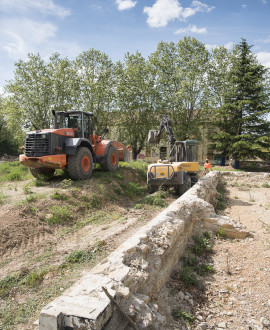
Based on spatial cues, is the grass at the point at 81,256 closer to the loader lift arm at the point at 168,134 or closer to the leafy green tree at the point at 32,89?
the loader lift arm at the point at 168,134

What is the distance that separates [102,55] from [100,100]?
4.05 metres

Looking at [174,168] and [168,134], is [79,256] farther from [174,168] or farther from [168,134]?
[168,134]

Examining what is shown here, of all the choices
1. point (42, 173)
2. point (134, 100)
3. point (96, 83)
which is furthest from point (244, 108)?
point (42, 173)

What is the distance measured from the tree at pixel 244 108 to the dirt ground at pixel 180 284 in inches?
608

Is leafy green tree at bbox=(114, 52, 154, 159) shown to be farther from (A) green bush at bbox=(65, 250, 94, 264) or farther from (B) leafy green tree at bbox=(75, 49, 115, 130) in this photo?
(A) green bush at bbox=(65, 250, 94, 264)

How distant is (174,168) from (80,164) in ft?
12.1

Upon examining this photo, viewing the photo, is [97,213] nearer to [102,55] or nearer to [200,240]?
[200,240]

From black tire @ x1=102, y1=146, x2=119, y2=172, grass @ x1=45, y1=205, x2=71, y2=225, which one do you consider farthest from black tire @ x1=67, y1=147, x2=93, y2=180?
grass @ x1=45, y1=205, x2=71, y2=225

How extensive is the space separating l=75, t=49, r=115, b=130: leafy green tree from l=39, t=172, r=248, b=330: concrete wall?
61.8ft

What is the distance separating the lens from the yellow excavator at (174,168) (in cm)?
999

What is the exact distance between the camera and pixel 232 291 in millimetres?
3705

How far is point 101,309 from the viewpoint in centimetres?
207

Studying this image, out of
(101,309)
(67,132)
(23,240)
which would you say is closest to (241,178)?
(67,132)

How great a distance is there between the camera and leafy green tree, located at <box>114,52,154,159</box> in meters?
23.2
